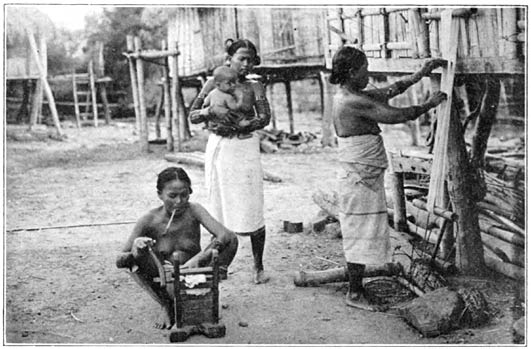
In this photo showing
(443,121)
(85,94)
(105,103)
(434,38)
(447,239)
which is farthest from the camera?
(85,94)

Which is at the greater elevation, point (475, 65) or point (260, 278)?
point (475, 65)

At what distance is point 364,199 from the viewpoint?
4301 millimetres

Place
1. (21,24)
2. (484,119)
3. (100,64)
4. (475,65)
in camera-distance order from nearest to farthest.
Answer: (475,65)
(484,119)
(21,24)
(100,64)

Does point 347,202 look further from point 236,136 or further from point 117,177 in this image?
point 117,177

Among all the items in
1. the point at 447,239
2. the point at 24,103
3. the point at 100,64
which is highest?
the point at 100,64

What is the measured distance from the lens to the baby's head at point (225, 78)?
4.84 metres

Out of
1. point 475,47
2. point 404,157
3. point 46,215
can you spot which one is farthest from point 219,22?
point 475,47

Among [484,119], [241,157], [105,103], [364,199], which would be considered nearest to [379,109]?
[364,199]

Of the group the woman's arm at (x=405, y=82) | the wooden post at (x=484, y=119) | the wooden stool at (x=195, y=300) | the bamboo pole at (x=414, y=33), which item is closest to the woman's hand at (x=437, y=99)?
the woman's arm at (x=405, y=82)

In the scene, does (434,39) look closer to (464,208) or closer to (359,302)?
(464,208)

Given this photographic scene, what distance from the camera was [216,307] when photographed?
3.88 m

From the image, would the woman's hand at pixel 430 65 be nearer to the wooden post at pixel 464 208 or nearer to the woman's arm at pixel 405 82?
the woman's arm at pixel 405 82

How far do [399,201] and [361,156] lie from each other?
2.20m

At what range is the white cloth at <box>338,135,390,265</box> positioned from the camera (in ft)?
13.9
